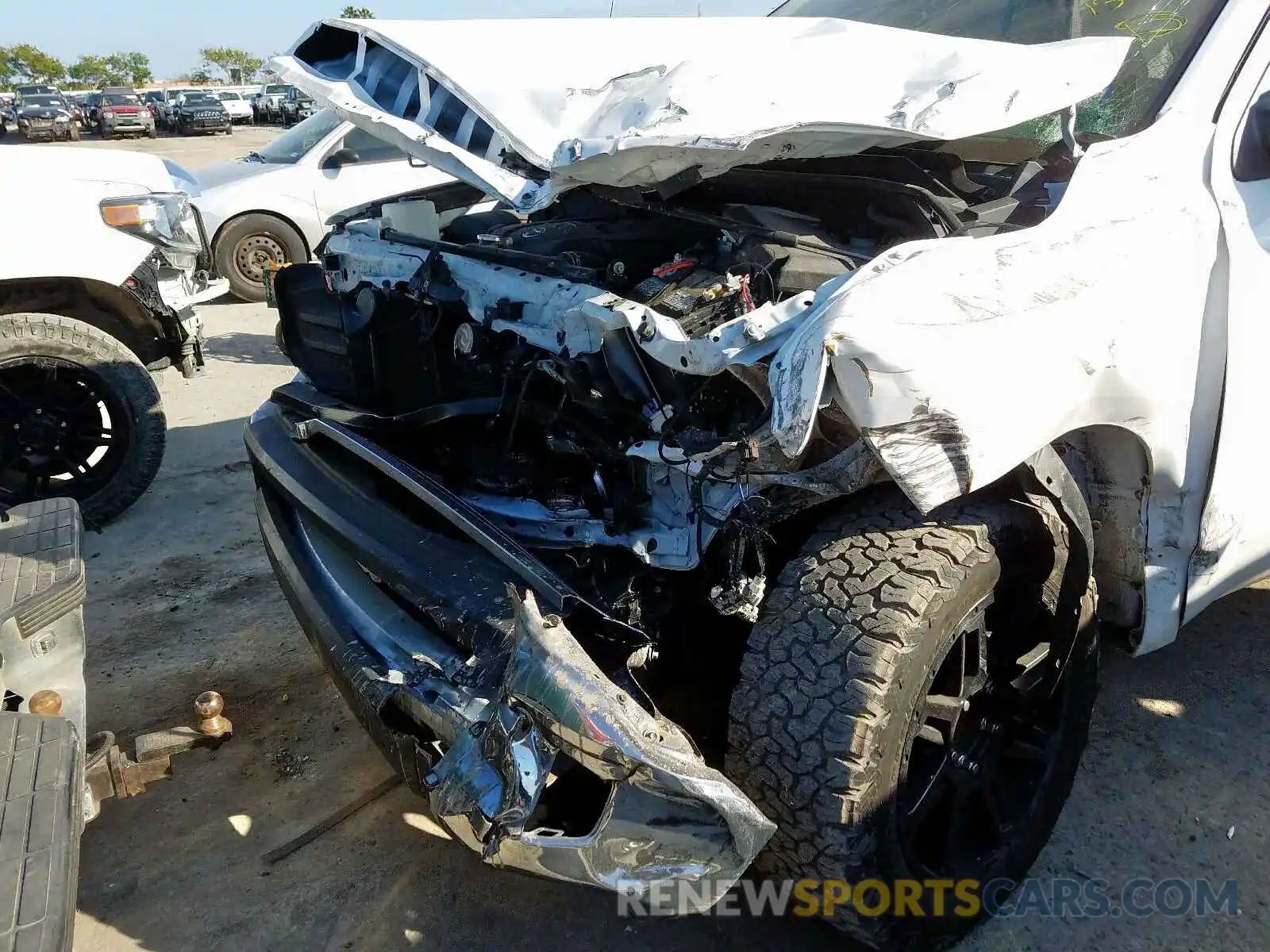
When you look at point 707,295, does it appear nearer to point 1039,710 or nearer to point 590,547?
point 590,547

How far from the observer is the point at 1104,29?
267 centimetres

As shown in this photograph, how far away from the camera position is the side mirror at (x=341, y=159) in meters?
8.34

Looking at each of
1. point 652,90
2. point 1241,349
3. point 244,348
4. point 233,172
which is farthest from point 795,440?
point 233,172

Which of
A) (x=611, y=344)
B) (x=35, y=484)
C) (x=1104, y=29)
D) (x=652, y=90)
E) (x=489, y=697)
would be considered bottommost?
(x=35, y=484)

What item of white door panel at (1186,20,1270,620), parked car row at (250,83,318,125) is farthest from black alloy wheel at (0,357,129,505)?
parked car row at (250,83,318,125)

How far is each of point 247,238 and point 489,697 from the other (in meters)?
7.64

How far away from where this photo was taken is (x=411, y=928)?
223 cm

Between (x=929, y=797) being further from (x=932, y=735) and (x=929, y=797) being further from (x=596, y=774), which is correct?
(x=596, y=774)

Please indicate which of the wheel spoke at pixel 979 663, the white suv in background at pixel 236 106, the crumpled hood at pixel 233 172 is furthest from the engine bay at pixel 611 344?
the white suv in background at pixel 236 106

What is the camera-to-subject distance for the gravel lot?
2.22 meters

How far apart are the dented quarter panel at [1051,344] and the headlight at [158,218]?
381 centimetres

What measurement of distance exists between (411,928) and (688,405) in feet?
4.68

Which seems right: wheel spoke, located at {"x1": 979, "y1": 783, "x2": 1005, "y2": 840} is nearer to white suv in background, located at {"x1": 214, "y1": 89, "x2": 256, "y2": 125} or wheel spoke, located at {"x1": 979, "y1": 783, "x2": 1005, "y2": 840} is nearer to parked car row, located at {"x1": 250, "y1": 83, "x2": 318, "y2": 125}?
parked car row, located at {"x1": 250, "y1": 83, "x2": 318, "y2": 125}

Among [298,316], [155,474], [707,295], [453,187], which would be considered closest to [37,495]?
[155,474]
